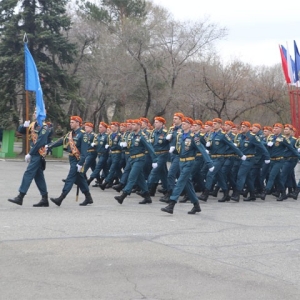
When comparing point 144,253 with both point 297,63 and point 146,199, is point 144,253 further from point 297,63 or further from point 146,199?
point 297,63

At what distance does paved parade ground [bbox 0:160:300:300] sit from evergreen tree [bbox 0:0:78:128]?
18485 millimetres

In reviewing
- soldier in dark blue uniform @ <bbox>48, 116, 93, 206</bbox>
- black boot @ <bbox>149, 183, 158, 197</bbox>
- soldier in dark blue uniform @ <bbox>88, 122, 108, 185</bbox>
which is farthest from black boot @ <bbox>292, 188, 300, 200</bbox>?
soldier in dark blue uniform @ <bbox>48, 116, 93, 206</bbox>

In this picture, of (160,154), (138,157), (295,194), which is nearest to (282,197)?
(295,194)

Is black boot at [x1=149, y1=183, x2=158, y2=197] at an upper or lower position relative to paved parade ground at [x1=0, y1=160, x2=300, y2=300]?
upper

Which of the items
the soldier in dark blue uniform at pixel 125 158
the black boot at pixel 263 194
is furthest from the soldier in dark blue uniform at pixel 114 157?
the black boot at pixel 263 194

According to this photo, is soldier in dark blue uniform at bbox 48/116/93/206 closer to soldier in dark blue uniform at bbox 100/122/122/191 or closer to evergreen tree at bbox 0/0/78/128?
soldier in dark blue uniform at bbox 100/122/122/191

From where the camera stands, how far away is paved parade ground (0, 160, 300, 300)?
673 centimetres

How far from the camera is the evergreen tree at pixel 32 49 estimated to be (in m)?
30.8

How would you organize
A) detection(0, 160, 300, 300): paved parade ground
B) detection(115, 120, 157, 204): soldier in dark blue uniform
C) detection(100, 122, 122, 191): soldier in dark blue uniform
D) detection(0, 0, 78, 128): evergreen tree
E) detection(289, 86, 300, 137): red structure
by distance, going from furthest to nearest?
detection(0, 0, 78, 128): evergreen tree < detection(289, 86, 300, 137): red structure < detection(100, 122, 122, 191): soldier in dark blue uniform < detection(115, 120, 157, 204): soldier in dark blue uniform < detection(0, 160, 300, 300): paved parade ground

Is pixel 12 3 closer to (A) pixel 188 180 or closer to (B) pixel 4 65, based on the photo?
(B) pixel 4 65

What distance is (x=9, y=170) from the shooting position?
22.9 m

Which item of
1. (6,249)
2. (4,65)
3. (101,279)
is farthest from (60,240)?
(4,65)

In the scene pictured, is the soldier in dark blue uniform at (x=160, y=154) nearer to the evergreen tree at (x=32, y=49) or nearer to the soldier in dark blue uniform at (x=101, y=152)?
the soldier in dark blue uniform at (x=101, y=152)

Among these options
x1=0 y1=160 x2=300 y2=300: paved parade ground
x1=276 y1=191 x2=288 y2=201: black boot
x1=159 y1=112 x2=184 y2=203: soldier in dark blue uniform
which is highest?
x1=159 y1=112 x2=184 y2=203: soldier in dark blue uniform
